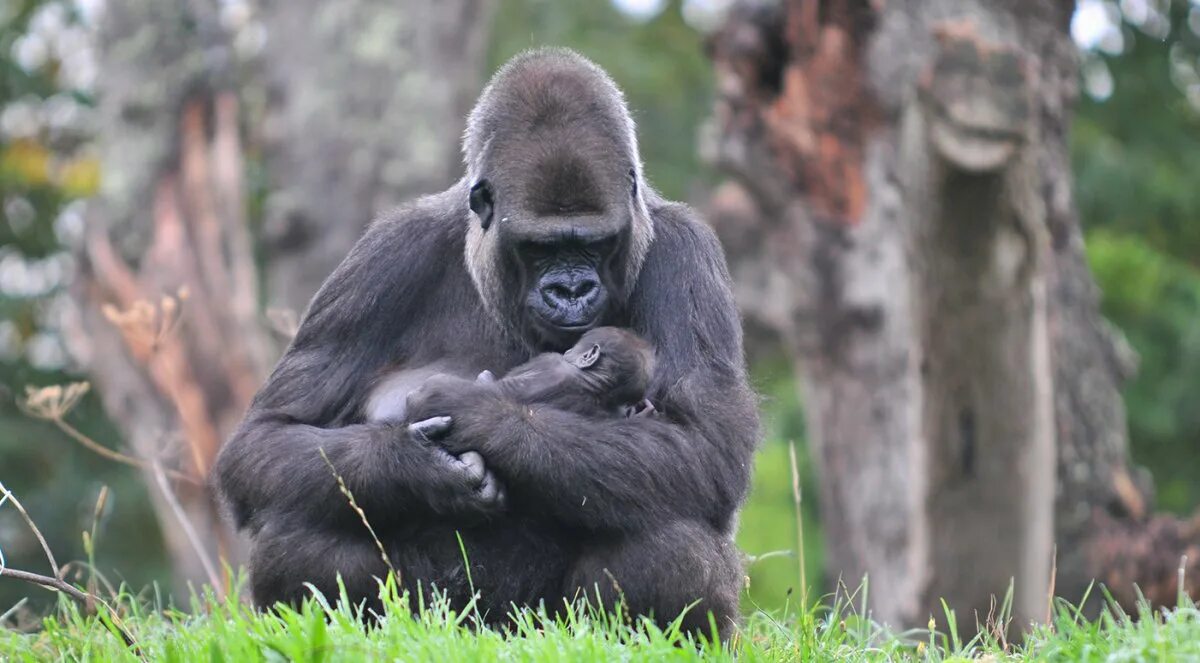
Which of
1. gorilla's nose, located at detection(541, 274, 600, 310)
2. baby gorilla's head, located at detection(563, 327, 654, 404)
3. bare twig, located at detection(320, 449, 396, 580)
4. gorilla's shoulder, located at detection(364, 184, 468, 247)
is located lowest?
bare twig, located at detection(320, 449, 396, 580)

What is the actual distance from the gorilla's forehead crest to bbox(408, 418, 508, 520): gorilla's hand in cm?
101

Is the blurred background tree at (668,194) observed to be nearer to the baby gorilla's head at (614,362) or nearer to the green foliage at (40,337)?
the green foliage at (40,337)

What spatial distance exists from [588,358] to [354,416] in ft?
2.75

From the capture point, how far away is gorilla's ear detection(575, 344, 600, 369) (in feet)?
15.2

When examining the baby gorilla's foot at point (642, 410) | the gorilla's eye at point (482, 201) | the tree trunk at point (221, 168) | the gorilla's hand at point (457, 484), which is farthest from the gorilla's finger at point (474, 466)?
the tree trunk at point (221, 168)

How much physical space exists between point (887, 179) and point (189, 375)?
559cm

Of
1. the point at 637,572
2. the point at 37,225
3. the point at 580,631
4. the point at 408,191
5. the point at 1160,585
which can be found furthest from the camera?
the point at 37,225

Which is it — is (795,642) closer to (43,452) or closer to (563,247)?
(563,247)

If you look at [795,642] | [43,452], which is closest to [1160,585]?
[795,642]

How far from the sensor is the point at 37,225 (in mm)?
19031

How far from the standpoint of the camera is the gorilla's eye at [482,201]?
5.00 metres

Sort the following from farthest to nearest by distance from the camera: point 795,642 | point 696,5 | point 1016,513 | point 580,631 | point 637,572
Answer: point 696,5 < point 1016,513 < point 637,572 < point 795,642 < point 580,631

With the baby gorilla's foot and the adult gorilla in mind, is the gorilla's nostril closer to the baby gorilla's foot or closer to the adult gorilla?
the adult gorilla

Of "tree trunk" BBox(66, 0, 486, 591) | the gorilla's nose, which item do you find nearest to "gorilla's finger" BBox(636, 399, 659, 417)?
the gorilla's nose
